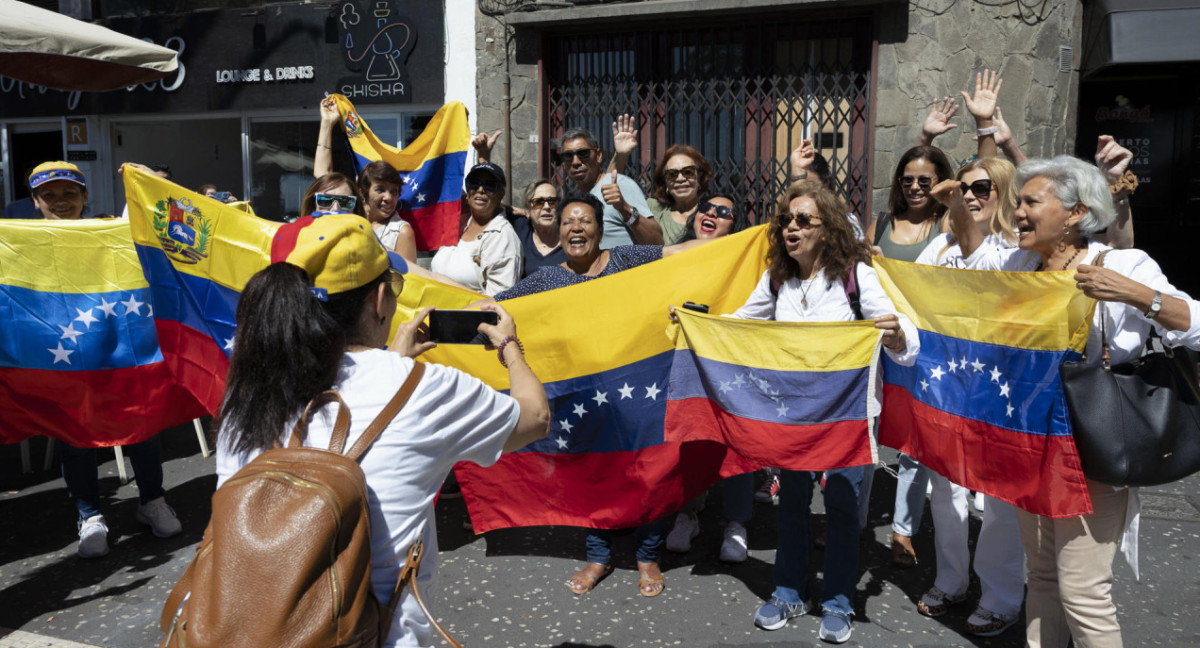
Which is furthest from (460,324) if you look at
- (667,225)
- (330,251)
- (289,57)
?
(289,57)

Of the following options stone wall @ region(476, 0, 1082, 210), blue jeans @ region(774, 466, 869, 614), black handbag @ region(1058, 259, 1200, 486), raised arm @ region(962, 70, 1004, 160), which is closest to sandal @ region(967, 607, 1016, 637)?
blue jeans @ region(774, 466, 869, 614)

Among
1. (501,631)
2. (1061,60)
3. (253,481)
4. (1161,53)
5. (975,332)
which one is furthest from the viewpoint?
(1061,60)

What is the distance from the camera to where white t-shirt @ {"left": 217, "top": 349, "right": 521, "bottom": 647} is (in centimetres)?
192

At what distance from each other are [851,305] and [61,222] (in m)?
4.50

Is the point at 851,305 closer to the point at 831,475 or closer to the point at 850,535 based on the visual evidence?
the point at 831,475

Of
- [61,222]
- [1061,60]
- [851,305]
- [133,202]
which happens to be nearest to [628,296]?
[851,305]

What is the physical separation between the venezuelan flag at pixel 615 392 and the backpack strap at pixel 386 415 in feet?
7.96

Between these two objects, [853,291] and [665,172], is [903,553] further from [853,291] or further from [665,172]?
[665,172]

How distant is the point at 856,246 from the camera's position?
391 centimetres

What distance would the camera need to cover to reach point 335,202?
16.5ft

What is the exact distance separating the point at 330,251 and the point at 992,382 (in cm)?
278

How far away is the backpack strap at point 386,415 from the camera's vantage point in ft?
6.18

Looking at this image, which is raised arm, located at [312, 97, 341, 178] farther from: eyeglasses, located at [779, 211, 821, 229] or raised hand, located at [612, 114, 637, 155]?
eyeglasses, located at [779, 211, 821, 229]

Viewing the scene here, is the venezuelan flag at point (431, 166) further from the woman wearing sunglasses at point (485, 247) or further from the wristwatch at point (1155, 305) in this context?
the wristwatch at point (1155, 305)
